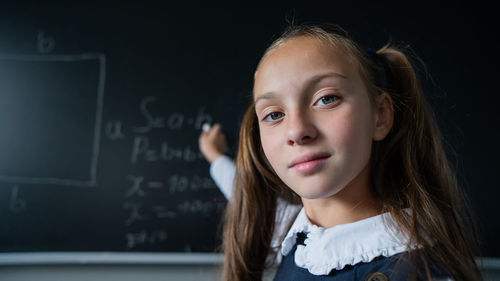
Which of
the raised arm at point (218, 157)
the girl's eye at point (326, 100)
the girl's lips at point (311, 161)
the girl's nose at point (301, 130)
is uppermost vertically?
Answer: the girl's eye at point (326, 100)

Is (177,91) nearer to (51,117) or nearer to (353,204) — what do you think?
(51,117)

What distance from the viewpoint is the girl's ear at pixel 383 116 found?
25.7 inches

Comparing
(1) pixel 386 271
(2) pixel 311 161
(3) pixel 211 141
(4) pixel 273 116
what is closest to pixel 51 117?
(3) pixel 211 141

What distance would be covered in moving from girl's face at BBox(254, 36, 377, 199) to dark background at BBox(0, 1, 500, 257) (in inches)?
27.1

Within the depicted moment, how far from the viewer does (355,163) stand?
0.59 metres

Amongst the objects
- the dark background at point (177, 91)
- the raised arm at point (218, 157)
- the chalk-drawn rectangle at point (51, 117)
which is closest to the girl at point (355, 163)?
the raised arm at point (218, 157)

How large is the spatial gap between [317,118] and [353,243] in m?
0.25

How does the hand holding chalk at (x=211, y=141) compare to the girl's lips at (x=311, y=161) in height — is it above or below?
below

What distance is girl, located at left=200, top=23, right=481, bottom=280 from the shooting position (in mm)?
579

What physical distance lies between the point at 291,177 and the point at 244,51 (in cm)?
83

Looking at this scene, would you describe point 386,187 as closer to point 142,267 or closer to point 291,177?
point 291,177

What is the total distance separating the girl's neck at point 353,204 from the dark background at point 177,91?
0.68m

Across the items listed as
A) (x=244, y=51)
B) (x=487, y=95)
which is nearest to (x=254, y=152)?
(x=244, y=51)

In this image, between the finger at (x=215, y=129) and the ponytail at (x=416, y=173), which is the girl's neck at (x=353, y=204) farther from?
the finger at (x=215, y=129)
